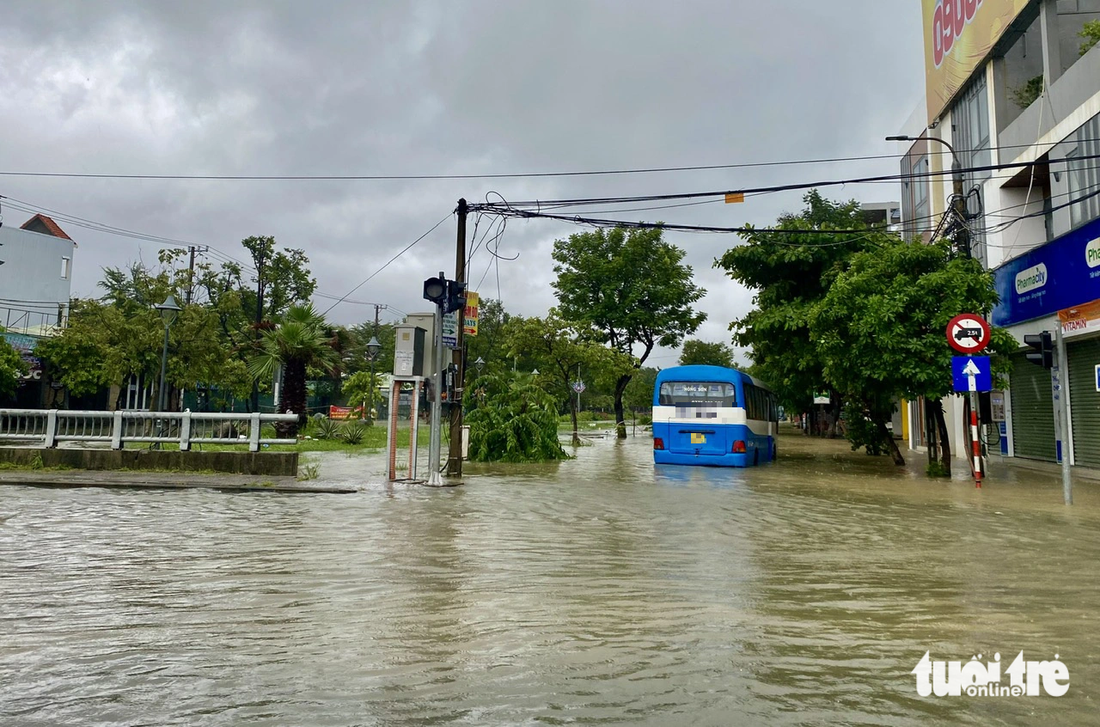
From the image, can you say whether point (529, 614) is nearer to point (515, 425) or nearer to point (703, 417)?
point (703, 417)

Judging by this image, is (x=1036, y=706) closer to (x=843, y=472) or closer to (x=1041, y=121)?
(x=843, y=472)

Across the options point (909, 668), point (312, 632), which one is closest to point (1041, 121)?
point (909, 668)

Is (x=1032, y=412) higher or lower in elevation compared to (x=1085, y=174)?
lower

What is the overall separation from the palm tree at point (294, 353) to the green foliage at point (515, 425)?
351 inches

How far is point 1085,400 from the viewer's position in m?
18.8

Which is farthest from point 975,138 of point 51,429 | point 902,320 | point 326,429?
point 51,429

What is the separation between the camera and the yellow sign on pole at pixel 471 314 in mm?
18695

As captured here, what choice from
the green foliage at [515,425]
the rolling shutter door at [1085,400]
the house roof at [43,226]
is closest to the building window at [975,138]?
the rolling shutter door at [1085,400]

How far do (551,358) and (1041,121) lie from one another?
70.0ft

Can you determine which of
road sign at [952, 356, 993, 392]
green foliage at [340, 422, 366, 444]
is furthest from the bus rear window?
green foliage at [340, 422, 366, 444]

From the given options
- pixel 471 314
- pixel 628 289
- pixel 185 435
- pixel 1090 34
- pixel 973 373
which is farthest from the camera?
pixel 628 289

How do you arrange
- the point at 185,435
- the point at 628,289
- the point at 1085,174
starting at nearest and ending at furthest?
the point at 185,435, the point at 1085,174, the point at 628,289

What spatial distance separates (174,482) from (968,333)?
14.9m

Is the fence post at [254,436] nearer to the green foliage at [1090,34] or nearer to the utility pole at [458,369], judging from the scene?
the utility pole at [458,369]
